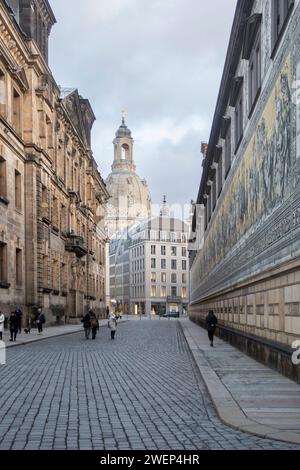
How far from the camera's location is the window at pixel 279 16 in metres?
13.7

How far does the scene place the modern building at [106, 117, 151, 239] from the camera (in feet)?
550

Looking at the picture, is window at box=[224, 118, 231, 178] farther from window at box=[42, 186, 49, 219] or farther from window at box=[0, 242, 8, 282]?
window at box=[42, 186, 49, 219]

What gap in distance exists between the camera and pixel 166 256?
12394cm

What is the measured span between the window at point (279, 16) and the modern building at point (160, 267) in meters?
106

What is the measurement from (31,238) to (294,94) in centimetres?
3086

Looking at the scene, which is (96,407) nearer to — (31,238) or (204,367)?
(204,367)

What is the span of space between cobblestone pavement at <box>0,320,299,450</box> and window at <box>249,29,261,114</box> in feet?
28.2

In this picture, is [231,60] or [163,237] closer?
[231,60]

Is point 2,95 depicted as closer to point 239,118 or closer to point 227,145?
point 227,145

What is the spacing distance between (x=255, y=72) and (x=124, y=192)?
153804mm

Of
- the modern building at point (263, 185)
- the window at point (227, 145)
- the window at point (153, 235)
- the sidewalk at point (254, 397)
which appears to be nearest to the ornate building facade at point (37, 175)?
the window at point (227, 145)

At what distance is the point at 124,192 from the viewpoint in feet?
566

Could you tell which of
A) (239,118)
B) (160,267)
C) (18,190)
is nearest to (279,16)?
(239,118)
